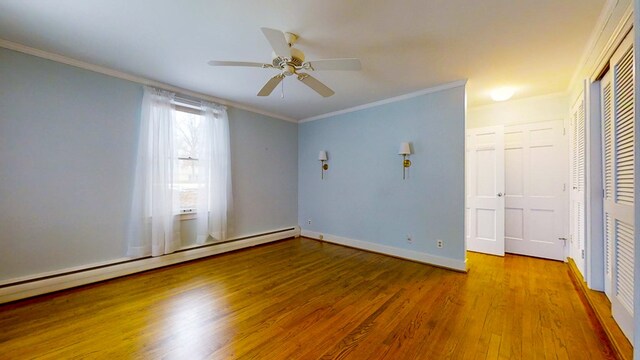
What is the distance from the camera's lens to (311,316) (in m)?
2.16

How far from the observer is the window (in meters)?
3.57

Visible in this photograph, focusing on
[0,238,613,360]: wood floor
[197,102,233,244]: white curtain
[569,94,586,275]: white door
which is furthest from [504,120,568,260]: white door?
[197,102,233,244]: white curtain

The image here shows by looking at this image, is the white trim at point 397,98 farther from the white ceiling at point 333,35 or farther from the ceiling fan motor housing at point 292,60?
the ceiling fan motor housing at point 292,60

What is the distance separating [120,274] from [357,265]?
2.95 m

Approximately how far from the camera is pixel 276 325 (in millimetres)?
2021

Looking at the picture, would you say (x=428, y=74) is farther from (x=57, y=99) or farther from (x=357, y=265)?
(x=57, y=99)

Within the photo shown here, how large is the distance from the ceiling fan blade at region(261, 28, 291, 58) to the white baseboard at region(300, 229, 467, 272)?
3097 mm

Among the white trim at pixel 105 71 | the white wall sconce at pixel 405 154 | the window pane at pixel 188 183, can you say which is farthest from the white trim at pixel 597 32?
the window pane at pixel 188 183

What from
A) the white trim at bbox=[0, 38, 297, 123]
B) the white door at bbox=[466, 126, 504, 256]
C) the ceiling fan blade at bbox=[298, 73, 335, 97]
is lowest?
the white door at bbox=[466, 126, 504, 256]

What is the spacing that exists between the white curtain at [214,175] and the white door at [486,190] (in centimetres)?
394

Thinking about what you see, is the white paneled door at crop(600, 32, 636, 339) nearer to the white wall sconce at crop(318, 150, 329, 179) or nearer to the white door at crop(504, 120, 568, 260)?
the white door at crop(504, 120, 568, 260)

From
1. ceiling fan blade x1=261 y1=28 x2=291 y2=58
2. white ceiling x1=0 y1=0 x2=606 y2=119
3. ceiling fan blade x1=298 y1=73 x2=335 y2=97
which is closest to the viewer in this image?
ceiling fan blade x1=261 y1=28 x2=291 y2=58

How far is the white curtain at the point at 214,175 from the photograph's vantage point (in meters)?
3.76

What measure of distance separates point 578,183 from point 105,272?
5702 millimetres
